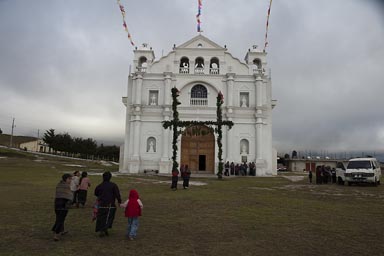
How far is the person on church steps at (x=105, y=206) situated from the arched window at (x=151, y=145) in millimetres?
26412

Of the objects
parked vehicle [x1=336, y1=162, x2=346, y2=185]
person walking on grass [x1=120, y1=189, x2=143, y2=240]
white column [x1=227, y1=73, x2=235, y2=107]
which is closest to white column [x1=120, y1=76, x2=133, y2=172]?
white column [x1=227, y1=73, x2=235, y2=107]

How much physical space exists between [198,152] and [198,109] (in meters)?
4.68

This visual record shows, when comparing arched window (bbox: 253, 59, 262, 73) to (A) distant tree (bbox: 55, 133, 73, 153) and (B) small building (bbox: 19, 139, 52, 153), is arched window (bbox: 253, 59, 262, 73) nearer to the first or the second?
(A) distant tree (bbox: 55, 133, 73, 153)

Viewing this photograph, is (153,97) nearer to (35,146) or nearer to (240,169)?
(240,169)

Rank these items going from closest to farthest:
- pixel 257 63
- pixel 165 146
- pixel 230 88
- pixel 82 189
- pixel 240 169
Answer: pixel 82 189, pixel 240 169, pixel 165 146, pixel 230 88, pixel 257 63

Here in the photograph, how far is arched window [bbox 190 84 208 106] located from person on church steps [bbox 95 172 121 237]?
1093 inches

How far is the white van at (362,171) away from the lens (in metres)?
20.3

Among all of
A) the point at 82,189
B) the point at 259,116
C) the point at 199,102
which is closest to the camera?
the point at 82,189

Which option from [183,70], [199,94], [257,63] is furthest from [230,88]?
[257,63]

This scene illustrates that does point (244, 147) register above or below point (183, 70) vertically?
below

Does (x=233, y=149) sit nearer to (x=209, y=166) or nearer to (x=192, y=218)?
(x=209, y=166)

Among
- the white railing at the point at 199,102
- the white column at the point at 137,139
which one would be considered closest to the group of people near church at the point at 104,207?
the white column at the point at 137,139

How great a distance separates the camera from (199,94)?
35125 mm

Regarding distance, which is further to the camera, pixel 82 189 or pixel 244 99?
pixel 244 99
